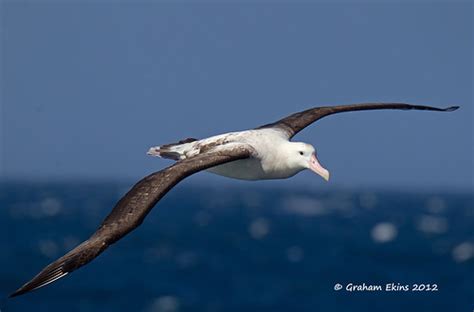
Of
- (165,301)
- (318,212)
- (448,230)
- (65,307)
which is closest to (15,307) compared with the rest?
(65,307)

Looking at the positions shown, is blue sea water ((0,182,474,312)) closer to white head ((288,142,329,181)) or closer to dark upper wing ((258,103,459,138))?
dark upper wing ((258,103,459,138))

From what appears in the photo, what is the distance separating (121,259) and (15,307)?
1198 cm

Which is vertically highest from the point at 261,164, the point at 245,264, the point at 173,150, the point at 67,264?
the point at 245,264

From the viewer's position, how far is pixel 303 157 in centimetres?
1365

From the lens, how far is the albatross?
35.8ft

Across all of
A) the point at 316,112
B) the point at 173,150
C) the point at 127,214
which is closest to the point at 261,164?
the point at 173,150

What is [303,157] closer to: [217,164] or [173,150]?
[217,164]

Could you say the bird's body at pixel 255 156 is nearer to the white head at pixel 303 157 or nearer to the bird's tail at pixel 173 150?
the white head at pixel 303 157

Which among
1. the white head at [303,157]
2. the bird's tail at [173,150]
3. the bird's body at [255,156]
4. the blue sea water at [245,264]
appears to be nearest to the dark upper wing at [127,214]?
the bird's body at [255,156]

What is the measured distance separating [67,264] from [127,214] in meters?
1.12

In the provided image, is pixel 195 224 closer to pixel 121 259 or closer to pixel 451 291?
pixel 121 259

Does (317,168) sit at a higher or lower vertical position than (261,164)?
lower

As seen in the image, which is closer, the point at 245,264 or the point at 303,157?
the point at 303,157

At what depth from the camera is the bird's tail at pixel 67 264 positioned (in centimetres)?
1016
